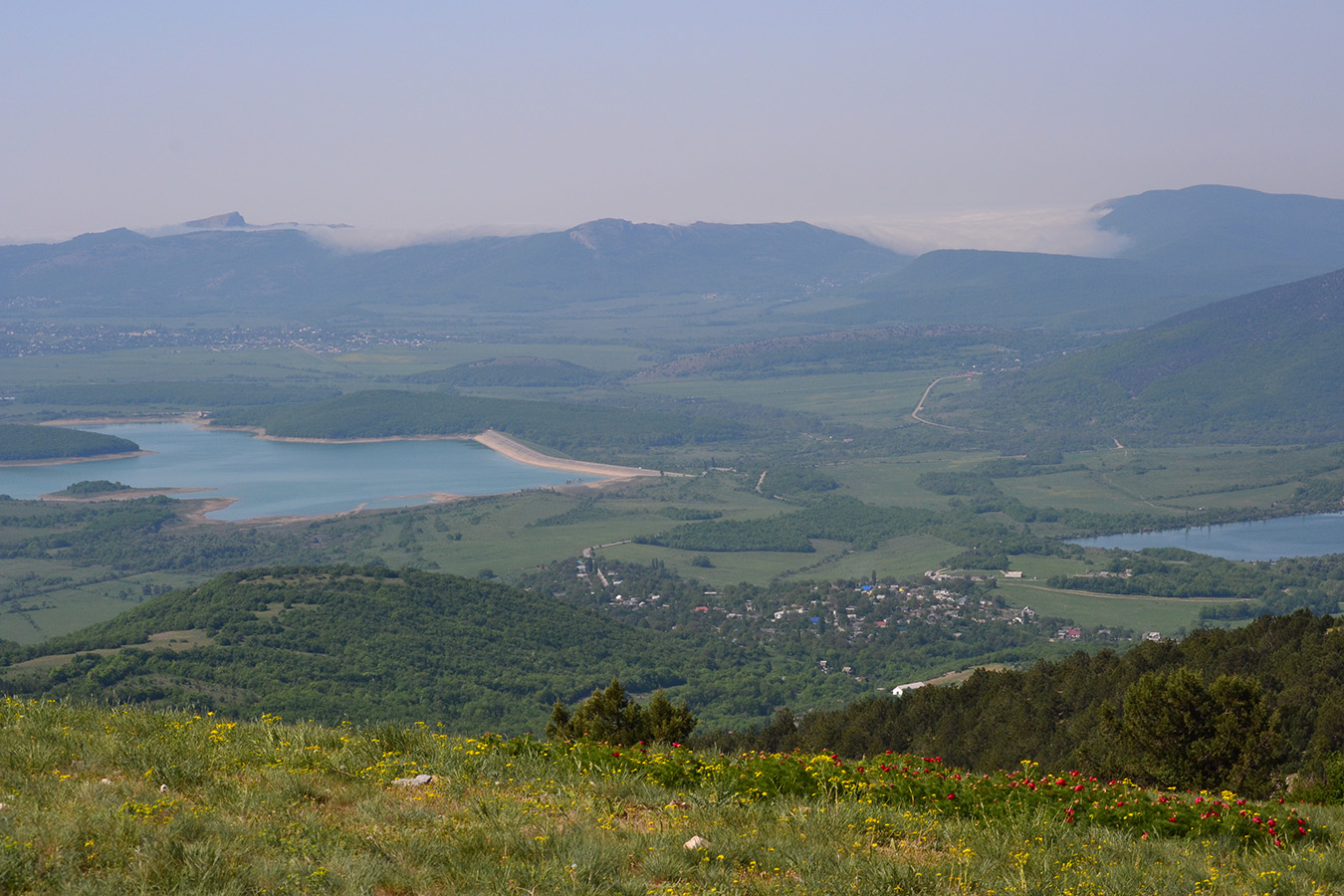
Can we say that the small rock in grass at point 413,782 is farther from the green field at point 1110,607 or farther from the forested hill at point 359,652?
the green field at point 1110,607

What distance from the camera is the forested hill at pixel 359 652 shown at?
3884 centimetres

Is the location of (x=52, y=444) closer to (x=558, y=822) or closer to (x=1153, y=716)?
(x=1153, y=716)

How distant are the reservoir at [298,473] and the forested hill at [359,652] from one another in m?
43.9

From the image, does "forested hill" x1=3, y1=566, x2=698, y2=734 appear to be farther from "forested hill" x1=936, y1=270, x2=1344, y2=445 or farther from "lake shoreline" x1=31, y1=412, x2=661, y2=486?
"forested hill" x1=936, y1=270, x2=1344, y2=445

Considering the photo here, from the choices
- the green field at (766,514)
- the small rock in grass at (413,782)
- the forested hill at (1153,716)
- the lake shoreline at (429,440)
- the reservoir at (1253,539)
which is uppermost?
the small rock in grass at (413,782)

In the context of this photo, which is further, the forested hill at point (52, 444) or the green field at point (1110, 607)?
the forested hill at point (52, 444)

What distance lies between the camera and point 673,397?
170 m

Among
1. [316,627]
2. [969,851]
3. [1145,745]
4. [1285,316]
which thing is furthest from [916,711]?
[1285,316]

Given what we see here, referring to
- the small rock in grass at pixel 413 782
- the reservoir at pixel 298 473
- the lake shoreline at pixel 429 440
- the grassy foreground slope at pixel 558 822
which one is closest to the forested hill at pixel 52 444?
the lake shoreline at pixel 429 440

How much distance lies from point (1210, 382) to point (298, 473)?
114m

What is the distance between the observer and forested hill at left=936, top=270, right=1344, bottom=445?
450ft

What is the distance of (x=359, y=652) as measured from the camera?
157ft

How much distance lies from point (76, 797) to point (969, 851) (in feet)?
20.3

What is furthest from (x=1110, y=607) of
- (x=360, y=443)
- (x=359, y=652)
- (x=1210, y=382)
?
Result: (x=1210, y=382)
